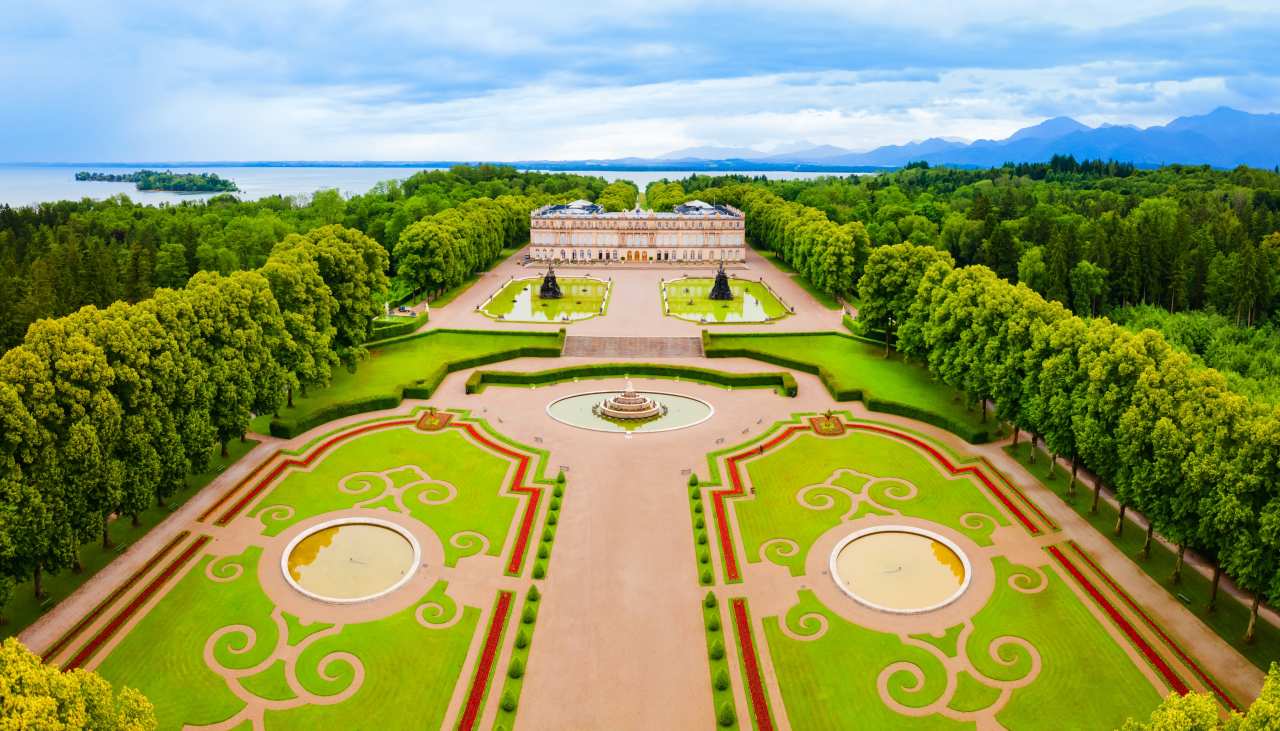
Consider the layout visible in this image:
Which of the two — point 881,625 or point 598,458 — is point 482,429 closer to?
point 598,458

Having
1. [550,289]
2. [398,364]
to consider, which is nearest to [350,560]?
[398,364]

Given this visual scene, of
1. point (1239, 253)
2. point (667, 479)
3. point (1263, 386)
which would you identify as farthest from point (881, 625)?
point (1239, 253)

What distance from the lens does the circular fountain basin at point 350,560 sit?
36812 mm

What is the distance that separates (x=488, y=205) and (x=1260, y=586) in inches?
5091

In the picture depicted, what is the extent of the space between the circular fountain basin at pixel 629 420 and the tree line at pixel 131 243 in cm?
4457

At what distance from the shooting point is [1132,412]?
38031 mm

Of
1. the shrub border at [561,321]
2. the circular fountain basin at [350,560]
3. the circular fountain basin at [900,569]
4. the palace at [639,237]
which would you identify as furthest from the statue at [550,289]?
the circular fountain basin at [900,569]

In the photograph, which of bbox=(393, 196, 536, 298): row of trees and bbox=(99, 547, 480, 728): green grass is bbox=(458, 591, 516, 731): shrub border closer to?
bbox=(99, 547, 480, 728): green grass

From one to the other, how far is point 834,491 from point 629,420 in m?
17.9

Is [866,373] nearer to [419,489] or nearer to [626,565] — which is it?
[626,565]

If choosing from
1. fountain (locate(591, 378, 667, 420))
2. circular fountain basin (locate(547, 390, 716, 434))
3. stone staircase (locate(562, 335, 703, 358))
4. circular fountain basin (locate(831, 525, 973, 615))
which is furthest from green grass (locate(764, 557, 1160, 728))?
stone staircase (locate(562, 335, 703, 358))

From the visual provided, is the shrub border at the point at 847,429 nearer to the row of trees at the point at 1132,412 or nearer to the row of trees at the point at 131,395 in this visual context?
the row of trees at the point at 1132,412

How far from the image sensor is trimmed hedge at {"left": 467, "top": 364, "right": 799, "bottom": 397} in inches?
2662

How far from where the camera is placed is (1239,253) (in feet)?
286
